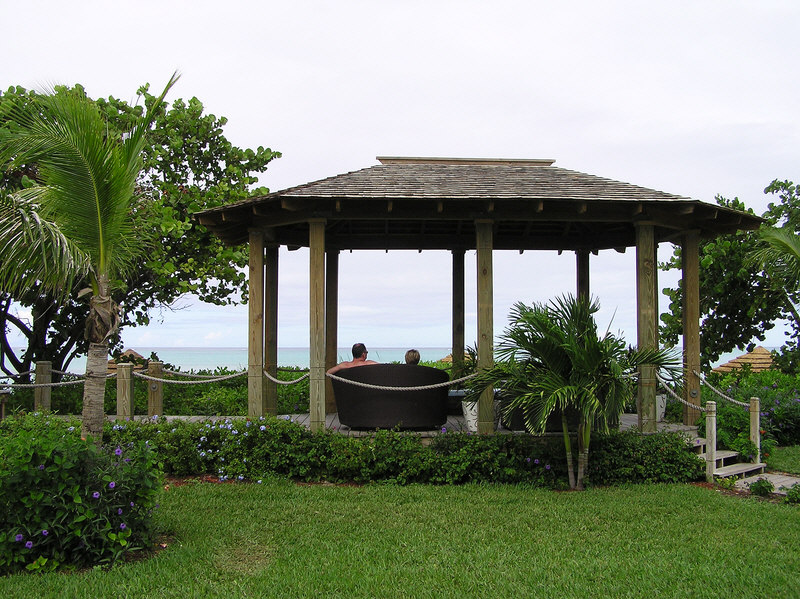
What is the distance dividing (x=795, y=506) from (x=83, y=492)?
6698 mm

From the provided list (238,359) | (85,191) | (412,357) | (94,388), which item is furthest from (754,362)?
(238,359)

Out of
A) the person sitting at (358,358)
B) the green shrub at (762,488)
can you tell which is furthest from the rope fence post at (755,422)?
the person sitting at (358,358)

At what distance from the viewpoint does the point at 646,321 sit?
8727mm

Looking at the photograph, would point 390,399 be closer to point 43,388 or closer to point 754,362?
point 43,388

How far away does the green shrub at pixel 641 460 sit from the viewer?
8.14 m

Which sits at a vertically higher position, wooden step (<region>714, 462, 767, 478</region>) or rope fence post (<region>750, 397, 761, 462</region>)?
rope fence post (<region>750, 397, 761, 462</region>)

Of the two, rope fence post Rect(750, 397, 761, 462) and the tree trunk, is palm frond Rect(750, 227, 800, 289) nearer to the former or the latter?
rope fence post Rect(750, 397, 761, 462)

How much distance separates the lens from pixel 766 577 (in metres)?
4.99

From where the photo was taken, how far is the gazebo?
845 centimetres

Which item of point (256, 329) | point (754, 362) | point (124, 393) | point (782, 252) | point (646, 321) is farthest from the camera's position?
point (754, 362)

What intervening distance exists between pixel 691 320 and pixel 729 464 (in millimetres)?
1928

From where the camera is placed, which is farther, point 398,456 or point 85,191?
point 398,456

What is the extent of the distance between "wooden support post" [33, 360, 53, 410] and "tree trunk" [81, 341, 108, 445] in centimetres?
614

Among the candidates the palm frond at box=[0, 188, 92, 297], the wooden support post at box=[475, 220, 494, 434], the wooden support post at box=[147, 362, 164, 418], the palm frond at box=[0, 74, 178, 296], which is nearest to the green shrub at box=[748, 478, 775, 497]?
the wooden support post at box=[475, 220, 494, 434]
